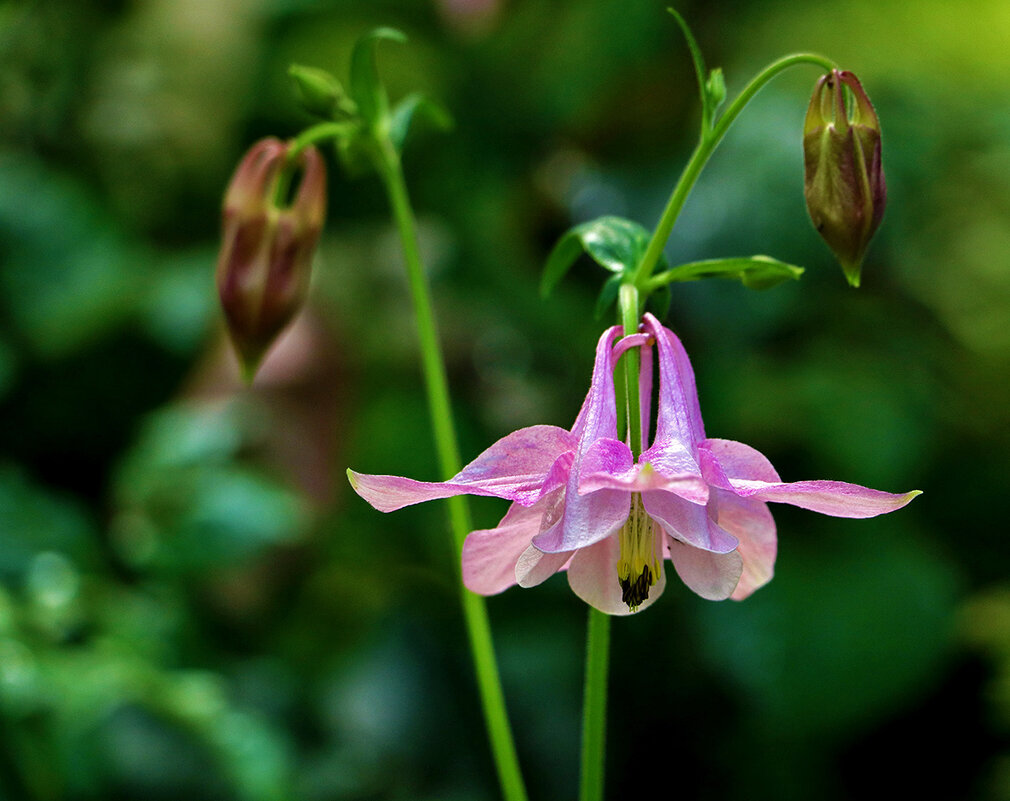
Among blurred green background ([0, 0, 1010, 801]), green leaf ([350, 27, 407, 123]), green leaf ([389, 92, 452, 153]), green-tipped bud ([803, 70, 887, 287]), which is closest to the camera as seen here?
green-tipped bud ([803, 70, 887, 287])

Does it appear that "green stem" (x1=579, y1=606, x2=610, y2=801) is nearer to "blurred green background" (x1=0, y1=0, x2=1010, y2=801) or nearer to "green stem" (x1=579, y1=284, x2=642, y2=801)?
"green stem" (x1=579, y1=284, x2=642, y2=801)

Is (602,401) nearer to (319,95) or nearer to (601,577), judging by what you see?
(601,577)

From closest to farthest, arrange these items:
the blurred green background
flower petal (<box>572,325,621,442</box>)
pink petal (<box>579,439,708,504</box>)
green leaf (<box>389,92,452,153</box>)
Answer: pink petal (<box>579,439,708,504</box>) → flower petal (<box>572,325,621,442</box>) → green leaf (<box>389,92,452,153</box>) → the blurred green background

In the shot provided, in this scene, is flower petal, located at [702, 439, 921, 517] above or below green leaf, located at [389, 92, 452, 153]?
below

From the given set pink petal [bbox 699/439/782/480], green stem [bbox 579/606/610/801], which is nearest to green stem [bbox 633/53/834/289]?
pink petal [bbox 699/439/782/480]

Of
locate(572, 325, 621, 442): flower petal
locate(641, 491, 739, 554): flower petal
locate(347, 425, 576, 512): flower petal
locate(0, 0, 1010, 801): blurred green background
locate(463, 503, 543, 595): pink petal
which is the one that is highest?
locate(572, 325, 621, 442): flower petal

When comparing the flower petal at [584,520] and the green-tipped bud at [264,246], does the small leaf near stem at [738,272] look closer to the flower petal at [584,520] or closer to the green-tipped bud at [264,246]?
the flower petal at [584,520]

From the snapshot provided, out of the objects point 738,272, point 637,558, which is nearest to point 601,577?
point 637,558
